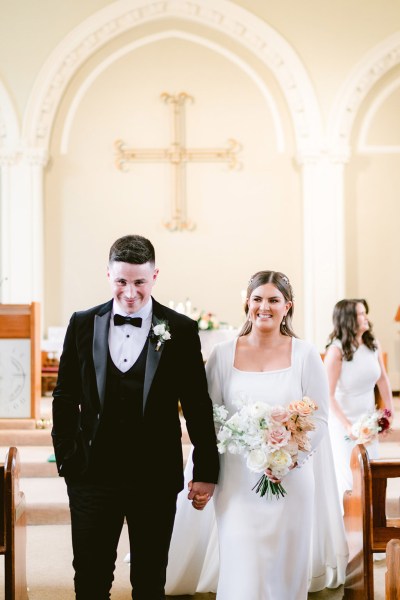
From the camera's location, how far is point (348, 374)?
5.12 meters

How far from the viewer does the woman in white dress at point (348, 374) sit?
16.7 ft

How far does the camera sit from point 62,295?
34.4 ft

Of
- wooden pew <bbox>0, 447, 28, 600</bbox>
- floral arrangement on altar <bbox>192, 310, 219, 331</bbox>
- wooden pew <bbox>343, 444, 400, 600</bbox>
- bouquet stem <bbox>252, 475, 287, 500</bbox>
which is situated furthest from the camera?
floral arrangement on altar <bbox>192, 310, 219, 331</bbox>

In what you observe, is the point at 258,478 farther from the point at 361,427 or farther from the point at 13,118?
the point at 13,118

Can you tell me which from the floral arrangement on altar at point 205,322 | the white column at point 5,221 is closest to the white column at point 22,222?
the white column at point 5,221

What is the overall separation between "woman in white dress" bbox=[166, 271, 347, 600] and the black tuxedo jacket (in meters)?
0.29

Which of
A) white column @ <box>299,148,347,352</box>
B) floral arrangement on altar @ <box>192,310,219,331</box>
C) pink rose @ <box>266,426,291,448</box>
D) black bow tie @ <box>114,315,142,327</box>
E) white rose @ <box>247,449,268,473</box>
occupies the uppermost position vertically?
white column @ <box>299,148,347,352</box>

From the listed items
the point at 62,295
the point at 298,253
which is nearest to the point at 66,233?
the point at 62,295

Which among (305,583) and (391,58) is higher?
(391,58)

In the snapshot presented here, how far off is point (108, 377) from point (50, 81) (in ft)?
27.4

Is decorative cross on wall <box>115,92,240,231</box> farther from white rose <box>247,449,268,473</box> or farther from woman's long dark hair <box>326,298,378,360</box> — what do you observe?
white rose <box>247,449,268,473</box>

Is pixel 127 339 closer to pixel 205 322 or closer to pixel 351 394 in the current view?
pixel 351 394

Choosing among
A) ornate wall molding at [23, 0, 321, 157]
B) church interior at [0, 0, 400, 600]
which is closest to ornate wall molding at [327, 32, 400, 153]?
church interior at [0, 0, 400, 600]

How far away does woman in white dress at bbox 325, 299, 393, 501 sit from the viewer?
5.08m
